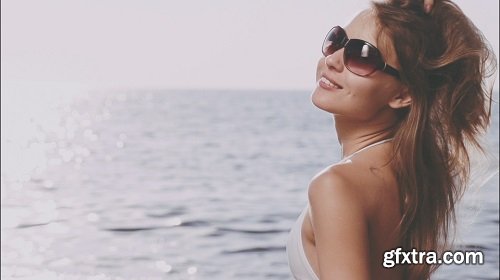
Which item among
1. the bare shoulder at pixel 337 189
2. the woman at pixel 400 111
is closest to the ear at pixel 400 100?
the woman at pixel 400 111

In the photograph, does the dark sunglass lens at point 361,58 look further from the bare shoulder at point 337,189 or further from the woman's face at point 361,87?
the bare shoulder at point 337,189

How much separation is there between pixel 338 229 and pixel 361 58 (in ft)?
1.67

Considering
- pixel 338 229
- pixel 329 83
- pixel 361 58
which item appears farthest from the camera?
pixel 329 83

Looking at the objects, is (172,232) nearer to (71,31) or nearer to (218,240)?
(218,240)

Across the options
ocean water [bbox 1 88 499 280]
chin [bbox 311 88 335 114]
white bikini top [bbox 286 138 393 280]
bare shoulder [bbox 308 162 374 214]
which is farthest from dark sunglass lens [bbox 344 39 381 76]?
ocean water [bbox 1 88 499 280]

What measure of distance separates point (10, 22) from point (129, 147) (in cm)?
3762

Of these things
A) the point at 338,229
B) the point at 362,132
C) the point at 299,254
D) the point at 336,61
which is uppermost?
the point at 336,61

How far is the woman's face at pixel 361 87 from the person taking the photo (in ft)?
8.41

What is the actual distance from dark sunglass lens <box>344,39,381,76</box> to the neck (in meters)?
0.17

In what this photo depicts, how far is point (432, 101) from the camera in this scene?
261 cm

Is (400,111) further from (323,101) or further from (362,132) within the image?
(323,101)

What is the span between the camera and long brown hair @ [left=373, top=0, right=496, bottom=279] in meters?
2.53

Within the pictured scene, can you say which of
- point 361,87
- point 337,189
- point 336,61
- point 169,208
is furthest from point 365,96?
point 169,208

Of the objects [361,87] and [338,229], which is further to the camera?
[361,87]
